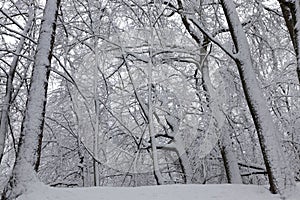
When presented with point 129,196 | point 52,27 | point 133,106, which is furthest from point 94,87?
point 129,196

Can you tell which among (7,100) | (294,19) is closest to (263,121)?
(294,19)

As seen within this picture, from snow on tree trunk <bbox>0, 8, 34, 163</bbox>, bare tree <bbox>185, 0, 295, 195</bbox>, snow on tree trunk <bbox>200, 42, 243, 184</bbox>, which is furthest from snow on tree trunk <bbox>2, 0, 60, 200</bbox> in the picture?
snow on tree trunk <bbox>200, 42, 243, 184</bbox>

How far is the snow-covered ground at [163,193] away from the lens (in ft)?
16.8

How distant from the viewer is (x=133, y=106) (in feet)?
37.8

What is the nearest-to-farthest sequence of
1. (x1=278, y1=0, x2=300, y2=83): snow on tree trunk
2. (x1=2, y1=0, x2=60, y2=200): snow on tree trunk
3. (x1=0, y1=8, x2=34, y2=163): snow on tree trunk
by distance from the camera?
(x1=2, y1=0, x2=60, y2=200): snow on tree trunk
(x1=278, y1=0, x2=300, y2=83): snow on tree trunk
(x1=0, y1=8, x2=34, y2=163): snow on tree trunk

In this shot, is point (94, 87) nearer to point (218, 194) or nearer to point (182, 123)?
point (182, 123)

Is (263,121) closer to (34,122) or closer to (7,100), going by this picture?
(34,122)

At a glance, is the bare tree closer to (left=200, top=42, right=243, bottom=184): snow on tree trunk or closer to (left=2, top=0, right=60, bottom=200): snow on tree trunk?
(left=200, top=42, right=243, bottom=184): snow on tree trunk

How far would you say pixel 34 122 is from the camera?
17.8 feet

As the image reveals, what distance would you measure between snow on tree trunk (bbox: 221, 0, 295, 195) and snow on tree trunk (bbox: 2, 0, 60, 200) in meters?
3.28

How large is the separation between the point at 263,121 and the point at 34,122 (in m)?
3.66

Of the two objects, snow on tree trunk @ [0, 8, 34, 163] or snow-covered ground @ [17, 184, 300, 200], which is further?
snow on tree trunk @ [0, 8, 34, 163]

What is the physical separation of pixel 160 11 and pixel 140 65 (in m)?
1.78

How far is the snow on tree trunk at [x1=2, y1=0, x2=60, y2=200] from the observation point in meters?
5.04
